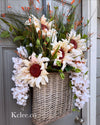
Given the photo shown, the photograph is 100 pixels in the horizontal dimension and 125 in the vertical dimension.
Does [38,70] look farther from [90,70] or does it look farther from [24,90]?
[90,70]

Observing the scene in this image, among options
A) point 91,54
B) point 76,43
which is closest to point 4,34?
point 76,43

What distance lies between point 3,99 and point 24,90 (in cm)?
17

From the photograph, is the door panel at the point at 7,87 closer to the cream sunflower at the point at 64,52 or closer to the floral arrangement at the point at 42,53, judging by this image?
the floral arrangement at the point at 42,53

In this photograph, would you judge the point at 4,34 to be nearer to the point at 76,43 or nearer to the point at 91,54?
the point at 76,43

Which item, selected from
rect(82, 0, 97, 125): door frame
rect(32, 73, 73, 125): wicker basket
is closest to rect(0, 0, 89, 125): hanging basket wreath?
rect(32, 73, 73, 125): wicker basket

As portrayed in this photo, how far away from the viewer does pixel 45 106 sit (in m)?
0.68

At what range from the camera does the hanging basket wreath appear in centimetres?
64

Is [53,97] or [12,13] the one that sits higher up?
[12,13]

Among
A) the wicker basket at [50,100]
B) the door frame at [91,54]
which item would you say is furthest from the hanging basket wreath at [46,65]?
the door frame at [91,54]

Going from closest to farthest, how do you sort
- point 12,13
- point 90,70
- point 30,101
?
point 12,13
point 30,101
point 90,70

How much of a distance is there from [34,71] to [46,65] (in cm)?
7

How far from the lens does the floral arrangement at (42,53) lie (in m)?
0.64

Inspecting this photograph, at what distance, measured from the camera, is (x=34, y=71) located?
2.09 ft

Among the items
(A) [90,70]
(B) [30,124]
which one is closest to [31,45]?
(B) [30,124]
